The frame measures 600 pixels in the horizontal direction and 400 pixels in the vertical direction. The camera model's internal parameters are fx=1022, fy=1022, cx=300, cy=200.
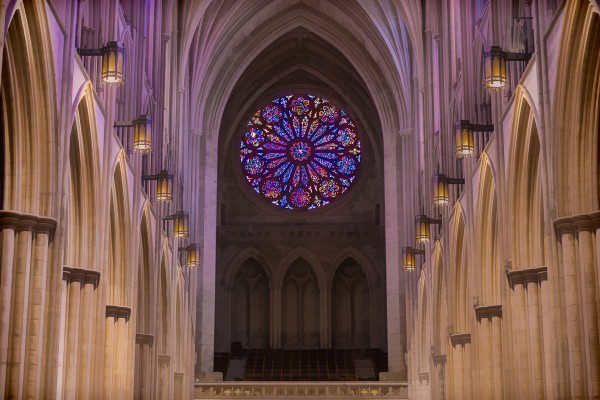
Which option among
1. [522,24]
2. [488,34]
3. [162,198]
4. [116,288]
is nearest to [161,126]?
[162,198]

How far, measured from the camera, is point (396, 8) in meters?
37.0

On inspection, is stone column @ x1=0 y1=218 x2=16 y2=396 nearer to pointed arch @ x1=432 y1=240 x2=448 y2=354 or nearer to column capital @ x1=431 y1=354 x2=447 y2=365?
pointed arch @ x1=432 y1=240 x2=448 y2=354

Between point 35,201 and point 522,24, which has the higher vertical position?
point 522,24

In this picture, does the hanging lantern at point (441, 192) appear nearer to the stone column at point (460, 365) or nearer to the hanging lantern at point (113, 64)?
the stone column at point (460, 365)

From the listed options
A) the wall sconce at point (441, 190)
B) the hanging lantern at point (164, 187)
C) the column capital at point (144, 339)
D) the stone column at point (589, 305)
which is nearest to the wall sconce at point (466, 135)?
the wall sconce at point (441, 190)

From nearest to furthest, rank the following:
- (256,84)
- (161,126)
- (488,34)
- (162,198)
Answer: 1. (488,34)
2. (162,198)
3. (161,126)
4. (256,84)

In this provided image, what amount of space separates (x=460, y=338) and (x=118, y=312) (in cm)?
949

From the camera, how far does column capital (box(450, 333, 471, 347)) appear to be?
2683 centimetres

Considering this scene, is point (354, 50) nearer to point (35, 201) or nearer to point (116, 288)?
point (116, 288)

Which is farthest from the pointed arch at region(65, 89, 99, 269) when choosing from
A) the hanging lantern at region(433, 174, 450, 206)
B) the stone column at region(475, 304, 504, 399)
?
the hanging lantern at region(433, 174, 450, 206)

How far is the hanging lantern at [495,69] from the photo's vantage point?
1831 cm

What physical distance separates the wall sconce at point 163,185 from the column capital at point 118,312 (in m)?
3.69

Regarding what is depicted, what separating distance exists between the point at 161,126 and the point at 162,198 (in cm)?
423

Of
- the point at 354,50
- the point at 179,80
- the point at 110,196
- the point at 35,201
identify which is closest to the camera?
the point at 35,201
